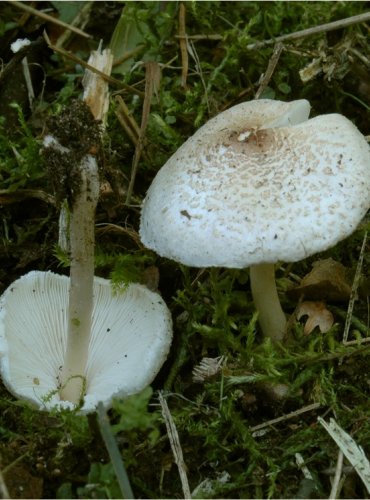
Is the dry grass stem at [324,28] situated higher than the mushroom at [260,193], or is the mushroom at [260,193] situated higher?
the dry grass stem at [324,28]

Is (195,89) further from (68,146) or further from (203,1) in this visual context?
(68,146)

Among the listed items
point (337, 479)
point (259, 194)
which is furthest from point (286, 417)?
point (259, 194)

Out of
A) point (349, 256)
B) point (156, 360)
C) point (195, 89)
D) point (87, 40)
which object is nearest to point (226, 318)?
point (156, 360)

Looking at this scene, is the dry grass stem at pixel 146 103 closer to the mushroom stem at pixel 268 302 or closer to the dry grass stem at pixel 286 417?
the mushroom stem at pixel 268 302

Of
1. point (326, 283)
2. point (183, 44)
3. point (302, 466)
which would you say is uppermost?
point (183, 44)

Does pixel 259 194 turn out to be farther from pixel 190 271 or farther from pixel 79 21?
pixel 79 21

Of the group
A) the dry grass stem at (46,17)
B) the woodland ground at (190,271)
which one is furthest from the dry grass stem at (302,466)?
the dry grass stem at (46,17)
